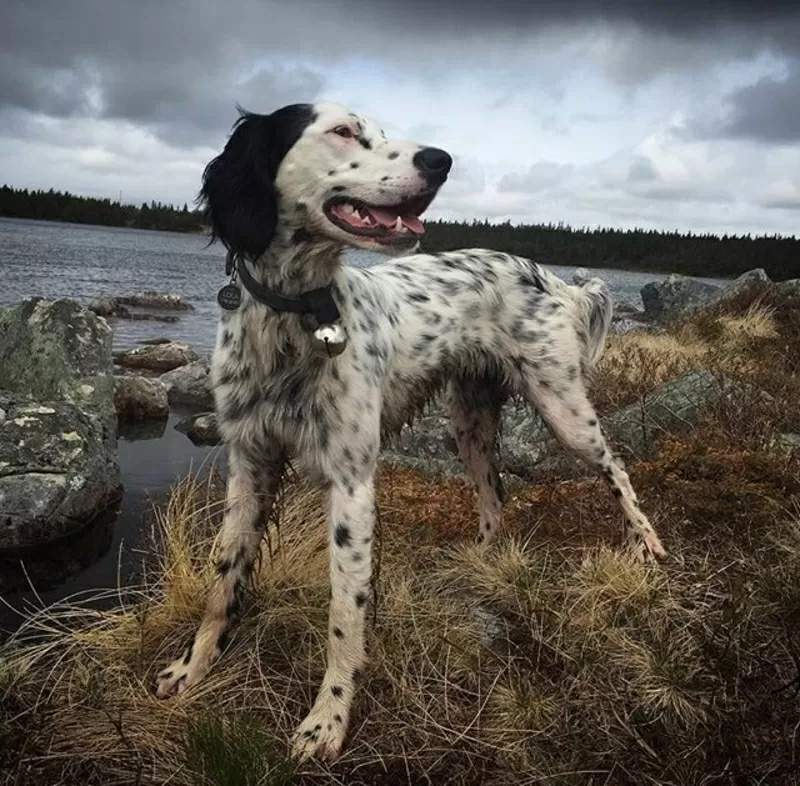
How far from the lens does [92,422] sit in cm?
625

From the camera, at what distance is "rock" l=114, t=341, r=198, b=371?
38.6 ft

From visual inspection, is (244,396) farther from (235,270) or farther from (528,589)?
(528,589)

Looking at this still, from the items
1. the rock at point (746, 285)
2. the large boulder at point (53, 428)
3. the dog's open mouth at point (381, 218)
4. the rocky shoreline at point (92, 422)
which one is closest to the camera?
the dog's open mouth at point (381, 218)

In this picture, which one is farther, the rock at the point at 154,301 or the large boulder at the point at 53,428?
the rock at the point at 154,301

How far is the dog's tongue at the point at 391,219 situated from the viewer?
3.20 meters

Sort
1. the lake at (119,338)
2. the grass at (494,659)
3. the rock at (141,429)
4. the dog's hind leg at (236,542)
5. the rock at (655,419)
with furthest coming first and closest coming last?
the rock at (141,429), the rock at (655,419), the lake at (119,338), the dog's hind leg at (236,542), the grass at (494,659)

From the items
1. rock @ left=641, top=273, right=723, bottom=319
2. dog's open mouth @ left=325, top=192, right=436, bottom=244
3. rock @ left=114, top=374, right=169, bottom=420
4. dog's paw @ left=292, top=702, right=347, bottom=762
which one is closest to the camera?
dog's paw @ left=292, top=702, right=347, bottom=762

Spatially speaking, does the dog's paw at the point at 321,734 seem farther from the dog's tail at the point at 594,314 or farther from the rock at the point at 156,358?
the rock at the point at 156,358

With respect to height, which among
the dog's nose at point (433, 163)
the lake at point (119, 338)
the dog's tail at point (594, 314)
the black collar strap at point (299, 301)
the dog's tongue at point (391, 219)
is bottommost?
the lake at point (119, 338)

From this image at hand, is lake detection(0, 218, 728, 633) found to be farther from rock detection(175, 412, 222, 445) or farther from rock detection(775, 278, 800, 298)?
rock detection(775, 278, 800, 298)

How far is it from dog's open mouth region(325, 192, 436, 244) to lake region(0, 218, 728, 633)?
547mm

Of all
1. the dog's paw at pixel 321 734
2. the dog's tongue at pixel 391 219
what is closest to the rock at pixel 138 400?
the dog's paw at pixel 321 734

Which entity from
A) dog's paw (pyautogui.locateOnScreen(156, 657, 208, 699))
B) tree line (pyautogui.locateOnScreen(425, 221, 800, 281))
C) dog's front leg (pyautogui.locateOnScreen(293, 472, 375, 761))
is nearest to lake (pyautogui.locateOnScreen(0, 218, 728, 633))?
dog's paw (pyautogui.locateOnScreen(156, 657, 208, 699))

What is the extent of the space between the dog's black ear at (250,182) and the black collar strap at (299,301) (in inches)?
4.5
